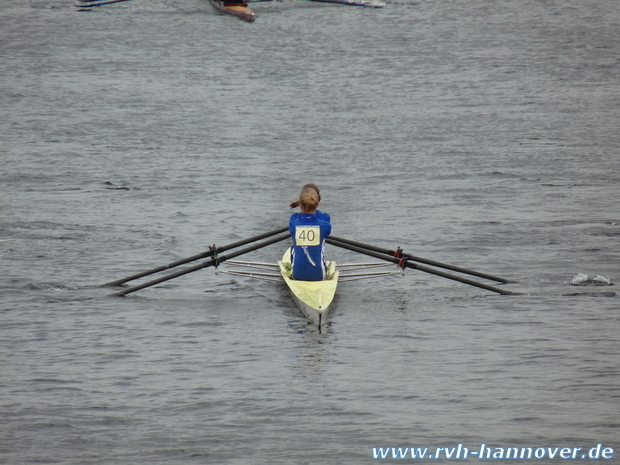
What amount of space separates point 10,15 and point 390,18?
2232 centimetres

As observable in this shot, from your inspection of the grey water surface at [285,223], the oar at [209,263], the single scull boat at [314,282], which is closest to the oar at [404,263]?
the grey water surface at [285,223]

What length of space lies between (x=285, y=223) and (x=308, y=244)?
7253 mm

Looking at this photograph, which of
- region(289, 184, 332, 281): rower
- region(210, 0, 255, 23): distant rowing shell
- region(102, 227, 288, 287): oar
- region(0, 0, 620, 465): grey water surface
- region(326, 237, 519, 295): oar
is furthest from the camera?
region(210, 0, 255, 23): distant rowing shell

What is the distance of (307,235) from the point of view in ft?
48.4

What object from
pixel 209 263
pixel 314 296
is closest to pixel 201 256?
pixel 209 263

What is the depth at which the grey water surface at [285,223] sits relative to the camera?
11.7m

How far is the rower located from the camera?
14.6 meters

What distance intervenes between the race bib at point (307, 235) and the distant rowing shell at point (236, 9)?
39.0m

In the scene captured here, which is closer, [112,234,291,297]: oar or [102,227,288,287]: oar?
[112,234,291,297]: oar

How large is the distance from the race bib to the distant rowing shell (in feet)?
128

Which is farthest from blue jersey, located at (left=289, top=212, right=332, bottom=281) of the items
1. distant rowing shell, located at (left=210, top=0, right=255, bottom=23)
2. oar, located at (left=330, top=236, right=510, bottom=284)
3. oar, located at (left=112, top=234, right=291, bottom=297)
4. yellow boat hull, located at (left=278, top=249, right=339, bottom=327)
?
distant rowing shell, located at (left=210, top=0, right=255, bottom=23)

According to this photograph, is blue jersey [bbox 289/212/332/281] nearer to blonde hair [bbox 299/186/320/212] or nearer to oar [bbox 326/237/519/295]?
blonde hair [bbox 299/186/320/212]

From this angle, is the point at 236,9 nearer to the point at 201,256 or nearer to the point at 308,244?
the point at 201,256

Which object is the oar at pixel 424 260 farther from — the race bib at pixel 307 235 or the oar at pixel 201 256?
the oar at pixel 201 256
